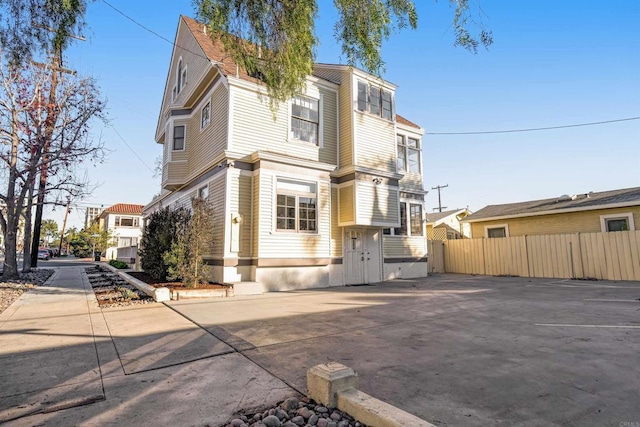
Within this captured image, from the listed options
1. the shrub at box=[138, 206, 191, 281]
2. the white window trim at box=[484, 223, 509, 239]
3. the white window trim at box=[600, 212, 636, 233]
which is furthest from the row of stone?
the white window trim at box=[484, 223, 509, 239]

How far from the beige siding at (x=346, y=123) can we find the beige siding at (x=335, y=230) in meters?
1.30

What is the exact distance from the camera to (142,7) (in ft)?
19.6

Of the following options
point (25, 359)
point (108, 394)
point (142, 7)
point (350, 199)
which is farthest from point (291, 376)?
point (350, 199)

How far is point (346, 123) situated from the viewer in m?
12.5

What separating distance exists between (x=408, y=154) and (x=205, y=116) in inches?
354

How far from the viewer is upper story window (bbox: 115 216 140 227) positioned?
42.8m

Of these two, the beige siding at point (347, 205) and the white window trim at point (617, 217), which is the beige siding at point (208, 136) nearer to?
the beige siding at point (347, 205)

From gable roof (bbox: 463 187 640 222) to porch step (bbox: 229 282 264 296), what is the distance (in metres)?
15.9

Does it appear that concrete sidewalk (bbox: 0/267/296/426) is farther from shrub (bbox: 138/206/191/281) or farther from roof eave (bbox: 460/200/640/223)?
roof eave (bbox: 460/200/640/223)

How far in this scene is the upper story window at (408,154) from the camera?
15.0 metres

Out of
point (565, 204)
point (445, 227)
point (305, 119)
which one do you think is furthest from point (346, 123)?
point (445, 227)

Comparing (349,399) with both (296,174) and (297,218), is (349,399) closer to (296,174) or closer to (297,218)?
(297,218)

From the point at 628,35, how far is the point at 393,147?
754 cm

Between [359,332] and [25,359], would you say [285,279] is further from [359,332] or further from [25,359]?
[25,359]
